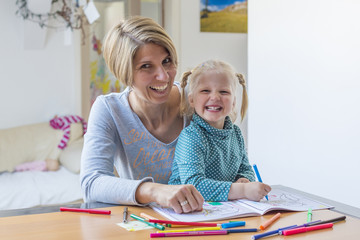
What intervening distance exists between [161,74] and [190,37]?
8.85ft

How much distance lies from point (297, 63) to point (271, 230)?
1.97 meters

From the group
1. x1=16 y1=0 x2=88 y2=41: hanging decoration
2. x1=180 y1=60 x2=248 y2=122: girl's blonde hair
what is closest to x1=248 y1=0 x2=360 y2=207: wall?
x1=180 y1=60 x2=248 y2=122: girl's blonde hair

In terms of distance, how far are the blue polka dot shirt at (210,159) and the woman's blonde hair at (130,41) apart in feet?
0.85

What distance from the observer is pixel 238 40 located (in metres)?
4.20

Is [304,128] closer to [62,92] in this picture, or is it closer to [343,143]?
[343,143]

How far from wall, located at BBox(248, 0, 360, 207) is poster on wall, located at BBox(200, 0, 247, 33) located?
0.95 metres

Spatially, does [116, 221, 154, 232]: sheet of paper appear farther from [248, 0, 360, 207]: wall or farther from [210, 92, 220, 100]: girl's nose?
[248, 0, 360, 207]: wall

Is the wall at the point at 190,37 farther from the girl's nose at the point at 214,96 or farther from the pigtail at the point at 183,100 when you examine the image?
the girl's nose at the point at 214,96

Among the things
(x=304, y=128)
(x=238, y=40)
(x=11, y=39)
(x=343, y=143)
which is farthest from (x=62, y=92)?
(x=343, y=143)

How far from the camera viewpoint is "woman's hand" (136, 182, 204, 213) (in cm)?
99

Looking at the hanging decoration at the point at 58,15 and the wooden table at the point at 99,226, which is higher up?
the hanging decoration at the point at 58,15

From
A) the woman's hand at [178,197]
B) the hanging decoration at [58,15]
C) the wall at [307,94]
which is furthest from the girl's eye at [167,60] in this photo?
the hanging decoration at [58,15]

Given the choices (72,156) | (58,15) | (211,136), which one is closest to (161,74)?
(211,136)

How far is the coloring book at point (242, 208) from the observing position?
37.9 inches
